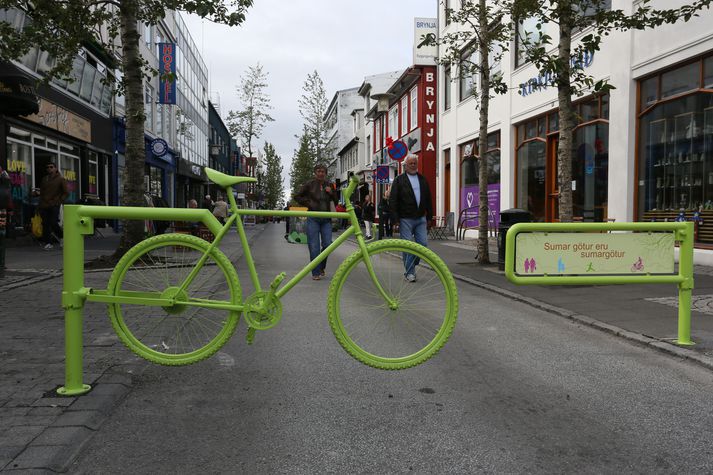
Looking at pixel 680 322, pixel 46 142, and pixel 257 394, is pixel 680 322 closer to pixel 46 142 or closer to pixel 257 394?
pixel 257 394

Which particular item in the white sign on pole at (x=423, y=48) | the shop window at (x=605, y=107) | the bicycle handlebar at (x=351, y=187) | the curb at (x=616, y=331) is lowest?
the curb at (x=616, y=331)

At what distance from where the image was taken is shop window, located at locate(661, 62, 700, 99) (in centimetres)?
1112

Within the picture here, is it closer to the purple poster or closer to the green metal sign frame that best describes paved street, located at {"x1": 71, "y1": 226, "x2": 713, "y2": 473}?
the green metal sign frame

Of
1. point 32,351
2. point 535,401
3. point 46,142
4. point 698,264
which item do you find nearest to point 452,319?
point 535,401

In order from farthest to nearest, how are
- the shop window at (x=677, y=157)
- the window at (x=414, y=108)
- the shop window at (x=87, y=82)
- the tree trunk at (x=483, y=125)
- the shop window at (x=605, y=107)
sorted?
the window at (x=414, y=108) < the shop window at (x=87, y=82) < the shop window at (x=605, y=107) < the tree trunk at (x=483, y=125) < the shop window at (x=677, y=157)

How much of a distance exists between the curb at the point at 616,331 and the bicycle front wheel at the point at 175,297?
342 centimetres

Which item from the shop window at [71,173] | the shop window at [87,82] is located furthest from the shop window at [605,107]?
the shop window at [87,82]

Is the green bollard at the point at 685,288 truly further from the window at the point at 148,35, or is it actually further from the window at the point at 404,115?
the window at the point at 404,115

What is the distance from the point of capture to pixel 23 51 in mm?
10367

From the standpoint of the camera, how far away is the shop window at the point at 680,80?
36.5ft

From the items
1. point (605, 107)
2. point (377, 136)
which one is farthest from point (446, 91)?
point (377, 136)

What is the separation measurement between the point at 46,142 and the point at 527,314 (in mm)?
15039

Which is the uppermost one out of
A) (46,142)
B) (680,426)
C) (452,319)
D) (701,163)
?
(46,142)

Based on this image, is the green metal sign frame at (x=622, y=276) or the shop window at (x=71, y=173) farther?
the shop window at (x=71, y=173)
